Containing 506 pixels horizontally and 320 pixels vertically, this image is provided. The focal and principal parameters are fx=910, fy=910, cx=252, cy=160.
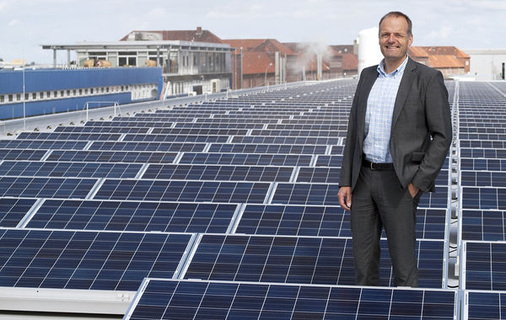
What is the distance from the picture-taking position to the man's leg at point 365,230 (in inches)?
256

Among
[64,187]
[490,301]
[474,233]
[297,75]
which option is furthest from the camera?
[297,75]

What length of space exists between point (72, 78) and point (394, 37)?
193 feet

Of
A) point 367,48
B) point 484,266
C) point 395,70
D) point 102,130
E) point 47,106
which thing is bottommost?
point 47,106

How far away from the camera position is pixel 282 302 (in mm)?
6031

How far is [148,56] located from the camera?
86000mm

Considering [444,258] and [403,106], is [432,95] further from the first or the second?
[444,258]

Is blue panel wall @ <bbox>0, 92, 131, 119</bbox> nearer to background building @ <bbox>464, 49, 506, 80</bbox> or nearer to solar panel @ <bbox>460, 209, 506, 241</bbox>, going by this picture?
solar panel @ <bbox>460, 209, 506, 241</bbox>

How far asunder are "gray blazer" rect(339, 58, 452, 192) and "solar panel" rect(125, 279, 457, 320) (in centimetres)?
83

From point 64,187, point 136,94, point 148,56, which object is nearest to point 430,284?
point 64,187

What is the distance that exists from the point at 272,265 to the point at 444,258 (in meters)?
1.47

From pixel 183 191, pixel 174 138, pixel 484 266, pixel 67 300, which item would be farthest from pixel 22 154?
pixel 484 266

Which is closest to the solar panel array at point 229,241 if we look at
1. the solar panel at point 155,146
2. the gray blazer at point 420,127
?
the gray blazer at point 420,127

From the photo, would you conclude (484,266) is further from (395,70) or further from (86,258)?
(86,258)

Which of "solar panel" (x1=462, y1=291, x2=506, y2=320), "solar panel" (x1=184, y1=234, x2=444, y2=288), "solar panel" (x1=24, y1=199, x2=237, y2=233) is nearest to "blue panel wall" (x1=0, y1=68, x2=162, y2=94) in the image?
"solar panel" (x1=24, y1=199, x2=237, y2=233)
